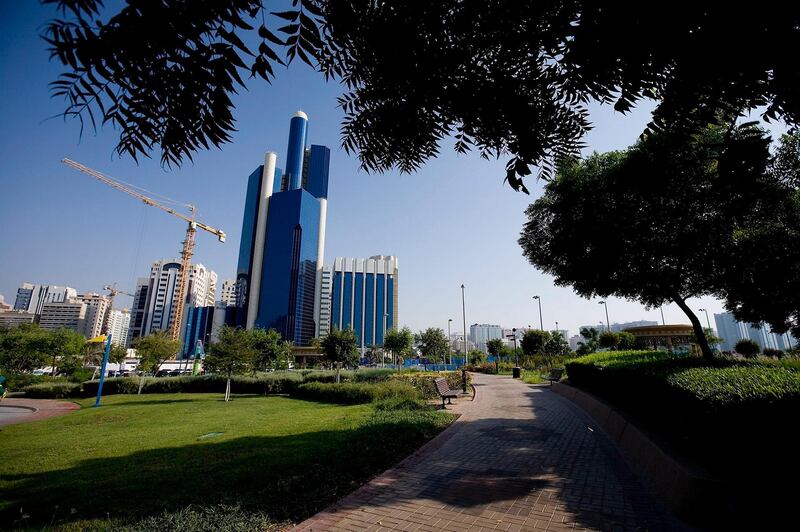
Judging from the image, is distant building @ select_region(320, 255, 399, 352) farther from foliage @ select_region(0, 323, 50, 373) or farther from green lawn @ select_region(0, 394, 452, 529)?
green lawn @ select_region(0, 394, 452, 529)

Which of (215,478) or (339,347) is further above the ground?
(339,347)

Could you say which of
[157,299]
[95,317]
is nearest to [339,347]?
[157,299]

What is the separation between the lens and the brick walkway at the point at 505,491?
4.49 metres

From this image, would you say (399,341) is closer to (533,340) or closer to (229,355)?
(533,340)

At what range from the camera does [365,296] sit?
148 m

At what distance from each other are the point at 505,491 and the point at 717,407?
313 cm

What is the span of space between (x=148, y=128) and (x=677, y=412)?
8198 millimetres

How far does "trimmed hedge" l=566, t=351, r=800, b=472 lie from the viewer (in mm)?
4066

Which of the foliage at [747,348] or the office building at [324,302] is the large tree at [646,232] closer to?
the foliage at [747,348]

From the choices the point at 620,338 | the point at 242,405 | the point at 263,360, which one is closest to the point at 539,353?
the point at 620,338

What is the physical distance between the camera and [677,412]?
626 centimetres

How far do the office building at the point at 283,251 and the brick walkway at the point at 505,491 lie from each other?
11922 centimetres

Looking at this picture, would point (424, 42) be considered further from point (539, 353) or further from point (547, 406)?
point (539, 353)

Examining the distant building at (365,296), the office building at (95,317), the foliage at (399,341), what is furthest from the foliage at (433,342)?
the office building at (95,317)
